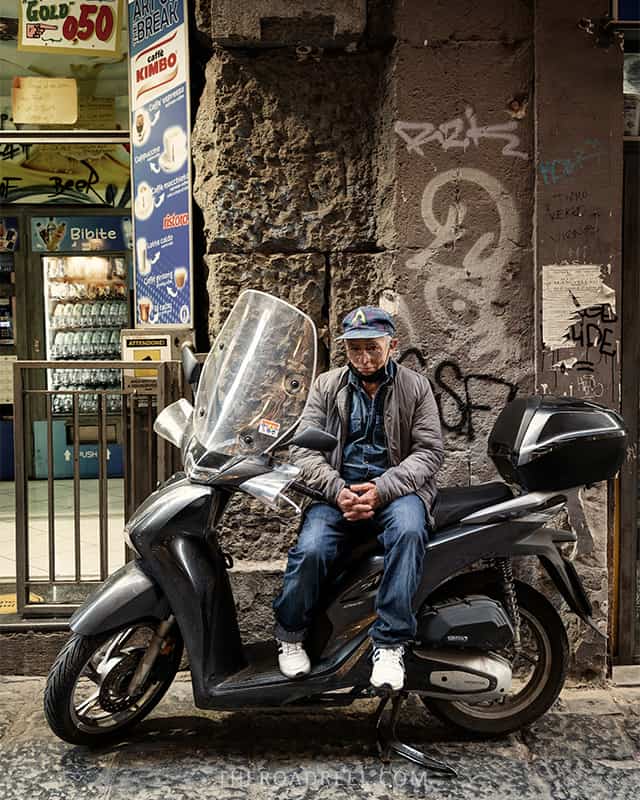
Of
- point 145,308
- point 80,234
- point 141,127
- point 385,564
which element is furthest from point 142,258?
point 80,234

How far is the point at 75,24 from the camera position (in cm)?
491

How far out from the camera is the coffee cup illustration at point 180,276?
4.65 m

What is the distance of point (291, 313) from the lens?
11.1 ft

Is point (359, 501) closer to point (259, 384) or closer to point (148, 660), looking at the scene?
point (259, 384)

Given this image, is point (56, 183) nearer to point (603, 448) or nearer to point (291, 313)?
point (291, 313)

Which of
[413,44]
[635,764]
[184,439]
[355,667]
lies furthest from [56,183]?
[635,764]

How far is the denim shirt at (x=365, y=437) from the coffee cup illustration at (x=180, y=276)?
1374 millimetres

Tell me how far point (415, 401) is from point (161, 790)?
5.57 ft

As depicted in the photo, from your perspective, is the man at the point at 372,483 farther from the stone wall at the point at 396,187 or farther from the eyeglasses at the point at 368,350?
the stone wall at the point at 396,187

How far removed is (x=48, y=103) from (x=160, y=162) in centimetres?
101

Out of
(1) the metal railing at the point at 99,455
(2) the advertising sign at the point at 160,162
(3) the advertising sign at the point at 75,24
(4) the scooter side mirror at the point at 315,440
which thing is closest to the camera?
(4) the scooter side mirror at the point at 315,440

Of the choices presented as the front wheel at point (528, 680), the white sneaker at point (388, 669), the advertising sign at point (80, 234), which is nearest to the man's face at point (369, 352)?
the front wheel at point (528, 680)

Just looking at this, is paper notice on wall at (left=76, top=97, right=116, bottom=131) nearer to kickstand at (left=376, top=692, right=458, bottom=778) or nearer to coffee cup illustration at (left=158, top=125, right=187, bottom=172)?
coffee cup illustration at (left=158, top=125, right=187, bottom=172)

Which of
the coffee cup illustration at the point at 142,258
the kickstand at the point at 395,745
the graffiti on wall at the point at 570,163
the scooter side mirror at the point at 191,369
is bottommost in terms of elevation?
the kickstand at the point at 395,745
